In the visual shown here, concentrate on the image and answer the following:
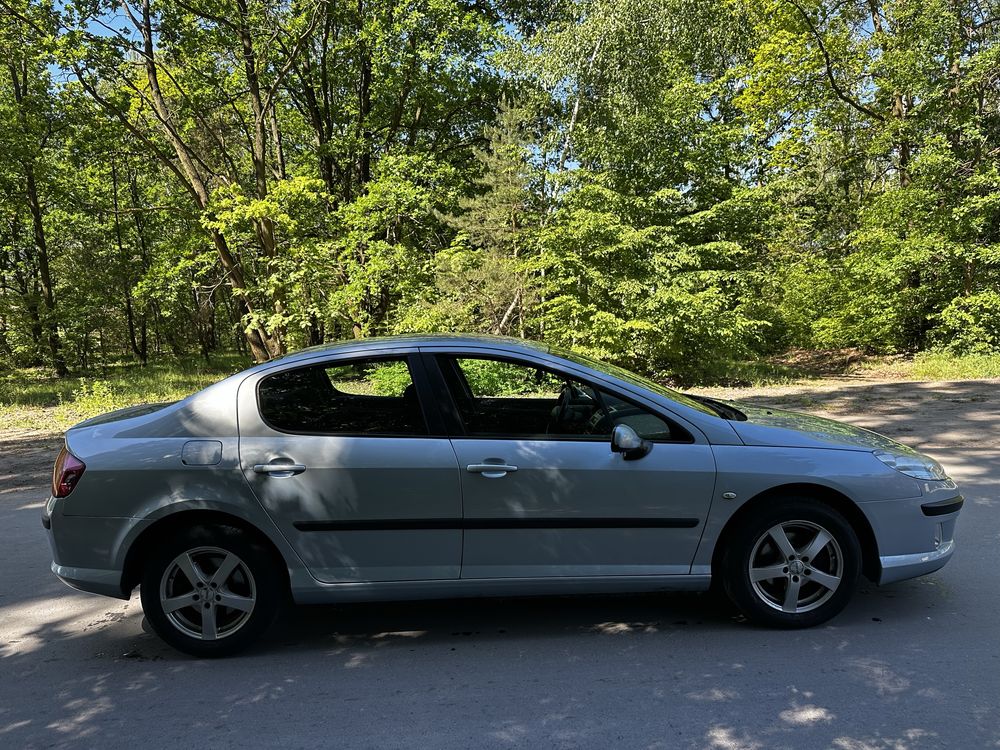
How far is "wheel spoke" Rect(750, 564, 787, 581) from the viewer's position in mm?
3367

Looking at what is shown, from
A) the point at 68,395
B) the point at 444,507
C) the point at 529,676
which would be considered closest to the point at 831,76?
the point at 444,507

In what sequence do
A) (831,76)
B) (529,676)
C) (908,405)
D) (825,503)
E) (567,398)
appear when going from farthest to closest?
(831,76) < (908,405) < (567,398) < (825,503) < (529,676)

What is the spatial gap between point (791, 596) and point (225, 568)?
2.92m

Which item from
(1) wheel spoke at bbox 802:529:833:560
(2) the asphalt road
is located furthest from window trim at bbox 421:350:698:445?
(2) the asphalt road

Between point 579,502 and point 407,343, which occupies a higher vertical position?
point 407,343

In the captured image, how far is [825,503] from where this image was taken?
11.2 ft

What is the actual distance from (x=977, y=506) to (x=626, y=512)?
386cm

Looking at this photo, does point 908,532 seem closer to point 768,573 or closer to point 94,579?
point 768,573

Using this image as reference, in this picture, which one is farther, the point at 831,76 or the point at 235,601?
the point at 831,76

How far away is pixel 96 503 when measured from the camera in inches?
126

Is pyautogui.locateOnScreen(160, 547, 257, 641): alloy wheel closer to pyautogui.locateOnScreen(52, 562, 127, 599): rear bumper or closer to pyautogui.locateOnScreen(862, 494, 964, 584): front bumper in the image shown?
pyautogui.locateOnScreen(52, 562, 127, 599): rear bumper

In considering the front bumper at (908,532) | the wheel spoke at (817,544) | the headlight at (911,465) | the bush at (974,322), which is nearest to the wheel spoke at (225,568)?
the wheel spoke at (817,544)

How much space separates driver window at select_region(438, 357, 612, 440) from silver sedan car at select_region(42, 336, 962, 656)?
43 millimetres

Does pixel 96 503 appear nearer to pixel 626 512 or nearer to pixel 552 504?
pixel 552 504
